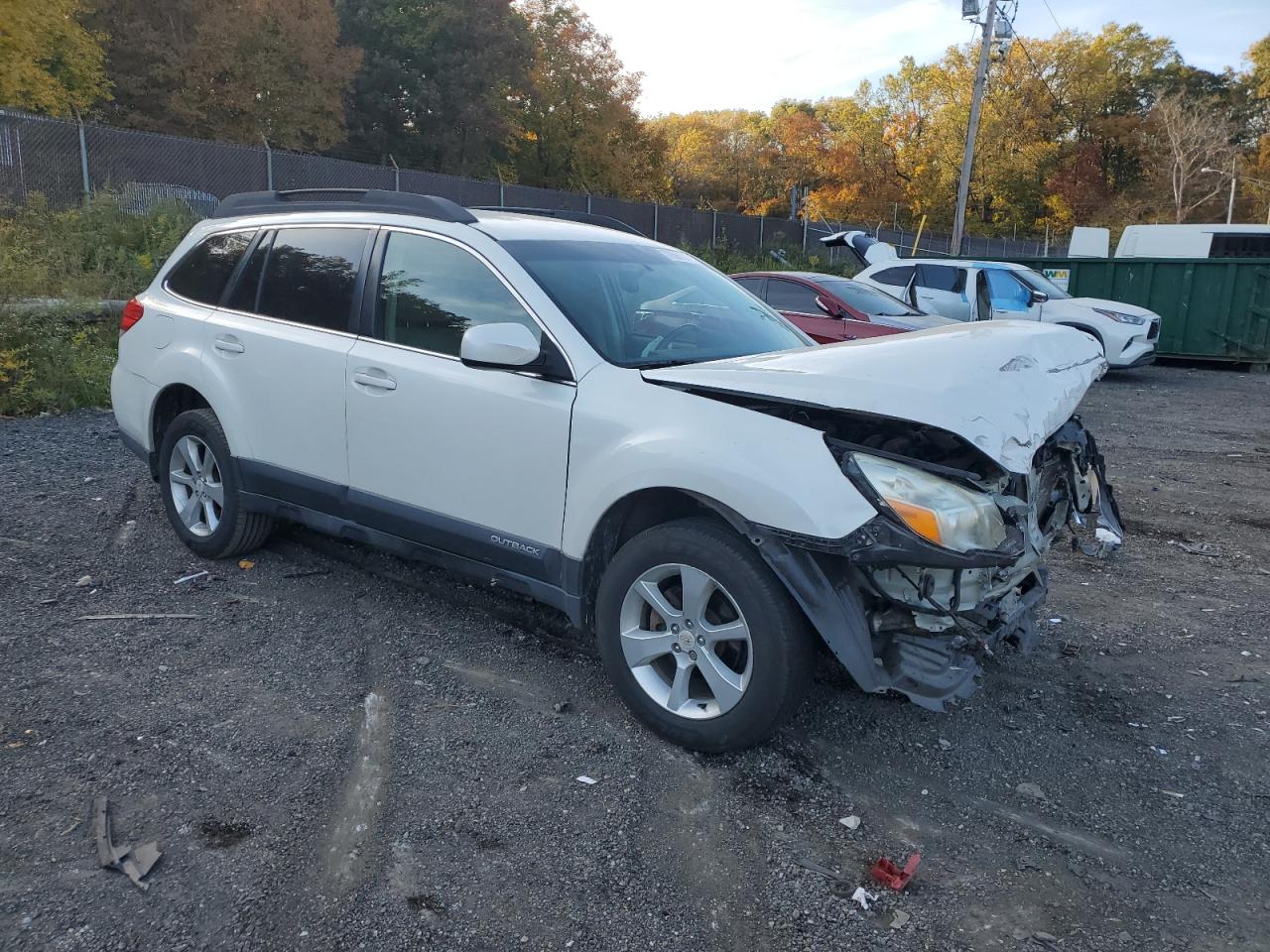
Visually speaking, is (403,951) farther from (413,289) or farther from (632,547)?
(413,289)

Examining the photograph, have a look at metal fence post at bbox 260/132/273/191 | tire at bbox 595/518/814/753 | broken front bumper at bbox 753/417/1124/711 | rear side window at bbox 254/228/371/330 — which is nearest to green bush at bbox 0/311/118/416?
rear side window at bbox 254/228/371/330

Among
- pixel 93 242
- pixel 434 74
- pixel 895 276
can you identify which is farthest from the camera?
pixel 434 74

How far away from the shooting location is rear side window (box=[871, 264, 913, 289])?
1405cm

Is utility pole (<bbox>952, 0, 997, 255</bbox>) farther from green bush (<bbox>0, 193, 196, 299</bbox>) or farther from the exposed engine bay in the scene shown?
the exposed engine bay

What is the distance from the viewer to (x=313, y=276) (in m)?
4.52

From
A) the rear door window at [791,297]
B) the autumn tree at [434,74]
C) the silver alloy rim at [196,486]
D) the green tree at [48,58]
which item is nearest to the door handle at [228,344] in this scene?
the silver alloy rim at [196,486]

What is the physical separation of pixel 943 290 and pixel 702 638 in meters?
11.8

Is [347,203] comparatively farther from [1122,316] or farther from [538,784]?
[1122,316]

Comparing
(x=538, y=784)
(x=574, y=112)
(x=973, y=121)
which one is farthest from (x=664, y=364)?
(x=574, y=112)

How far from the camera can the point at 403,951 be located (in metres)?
2.36

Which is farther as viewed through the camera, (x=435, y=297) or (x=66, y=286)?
(x=66, y=286)

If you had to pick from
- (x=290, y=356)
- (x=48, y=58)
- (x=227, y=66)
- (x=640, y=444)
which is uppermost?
(x=227, y=66)

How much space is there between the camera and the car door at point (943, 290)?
13500mm

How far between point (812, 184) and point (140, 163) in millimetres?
50254
